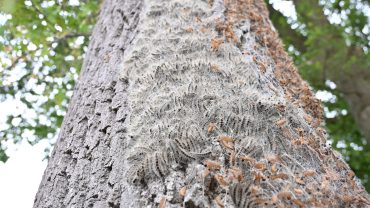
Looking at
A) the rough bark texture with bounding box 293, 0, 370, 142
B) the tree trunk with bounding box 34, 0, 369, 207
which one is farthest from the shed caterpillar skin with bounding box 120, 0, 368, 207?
the rough bark texture with bounding box 293, 0, 370, 142

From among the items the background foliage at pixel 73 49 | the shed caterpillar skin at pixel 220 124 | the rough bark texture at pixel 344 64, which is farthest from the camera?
the rough bark texture at pixel 344 64

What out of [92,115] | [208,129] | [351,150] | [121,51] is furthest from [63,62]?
[351,150]

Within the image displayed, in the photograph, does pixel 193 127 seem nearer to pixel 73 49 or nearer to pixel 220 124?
pixel 220 124

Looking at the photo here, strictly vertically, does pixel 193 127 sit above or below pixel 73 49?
below

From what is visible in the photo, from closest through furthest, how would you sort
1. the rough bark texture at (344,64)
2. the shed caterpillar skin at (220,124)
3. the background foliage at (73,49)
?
1. the shed caterpillar skin at (220,124)
2. the background foliage at (73,49)
3. the rough bark texture at (344,64)

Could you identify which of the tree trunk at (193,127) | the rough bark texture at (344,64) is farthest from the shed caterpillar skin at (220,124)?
the rough bark texture at (344,64)

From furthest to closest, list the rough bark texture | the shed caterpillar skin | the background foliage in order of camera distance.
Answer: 1. the rough bark texture
2. the background foliage
3. the shed caterpillar skin

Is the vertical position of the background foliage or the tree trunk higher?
the background foliage

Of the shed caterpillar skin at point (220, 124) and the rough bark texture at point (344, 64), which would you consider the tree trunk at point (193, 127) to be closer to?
the shed caterpillar skin at point (220, 124)

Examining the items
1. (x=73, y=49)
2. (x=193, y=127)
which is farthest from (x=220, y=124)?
(x=73, y=49)

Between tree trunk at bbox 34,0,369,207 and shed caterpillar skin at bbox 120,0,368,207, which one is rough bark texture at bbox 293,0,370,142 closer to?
tree trunk at bbox 34,0,369,207
